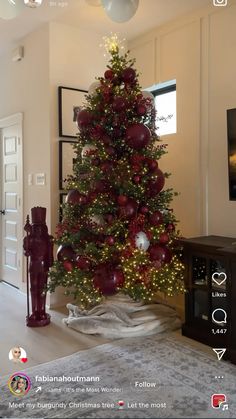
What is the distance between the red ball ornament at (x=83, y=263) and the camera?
2680 mm

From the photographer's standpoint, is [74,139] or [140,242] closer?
[140,242]

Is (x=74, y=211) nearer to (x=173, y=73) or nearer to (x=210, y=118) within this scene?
(x=210, y=118)

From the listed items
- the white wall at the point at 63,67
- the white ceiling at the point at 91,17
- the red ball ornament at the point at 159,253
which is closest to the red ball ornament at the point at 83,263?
the red ball ornament at the point at 159,253

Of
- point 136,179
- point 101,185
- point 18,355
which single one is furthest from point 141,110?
point 18,355

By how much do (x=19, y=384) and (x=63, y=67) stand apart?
104 inches

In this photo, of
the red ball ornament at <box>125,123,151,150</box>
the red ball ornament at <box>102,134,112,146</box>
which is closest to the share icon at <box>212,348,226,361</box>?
the red ball ornament at <box>125,123,151,150</box>

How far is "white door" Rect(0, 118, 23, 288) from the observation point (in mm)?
3861

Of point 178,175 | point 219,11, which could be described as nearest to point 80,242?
point 178,175

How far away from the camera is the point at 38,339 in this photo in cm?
262

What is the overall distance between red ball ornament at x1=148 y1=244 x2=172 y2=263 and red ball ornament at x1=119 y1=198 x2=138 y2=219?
281mm

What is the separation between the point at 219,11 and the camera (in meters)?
2.84

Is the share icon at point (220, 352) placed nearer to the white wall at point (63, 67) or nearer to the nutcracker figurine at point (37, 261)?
the nutcracker figurine at point (37, 261)

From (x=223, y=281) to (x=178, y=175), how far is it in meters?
1.14

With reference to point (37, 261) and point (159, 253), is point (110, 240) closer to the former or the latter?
point (159, 253)
